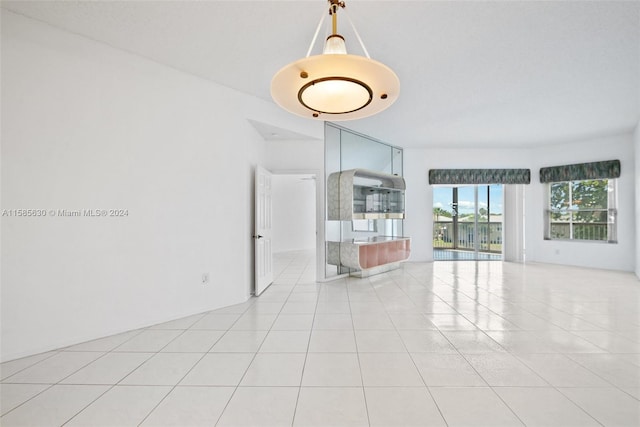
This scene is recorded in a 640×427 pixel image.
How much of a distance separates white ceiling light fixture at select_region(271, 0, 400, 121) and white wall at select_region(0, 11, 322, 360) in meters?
2.21

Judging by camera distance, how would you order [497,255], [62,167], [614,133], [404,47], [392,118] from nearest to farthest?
[62,167] < [404,47] < [392,118] < [614,133] < [497,255]

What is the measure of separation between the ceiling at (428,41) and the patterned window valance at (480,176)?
102 inches

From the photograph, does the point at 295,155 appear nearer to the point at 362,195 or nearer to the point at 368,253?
the point at 362,195

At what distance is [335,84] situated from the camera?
143 cm

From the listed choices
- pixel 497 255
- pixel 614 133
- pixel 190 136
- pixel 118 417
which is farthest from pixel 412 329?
pixel 614 133

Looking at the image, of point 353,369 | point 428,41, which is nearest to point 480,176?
point 428,41

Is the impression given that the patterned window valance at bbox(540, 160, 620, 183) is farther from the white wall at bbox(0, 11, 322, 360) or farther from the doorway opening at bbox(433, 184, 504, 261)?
the white wall at bbox(0, 11, 322, 360)

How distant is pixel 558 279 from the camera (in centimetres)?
502

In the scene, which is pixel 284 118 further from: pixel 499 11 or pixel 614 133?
pixel 614 133

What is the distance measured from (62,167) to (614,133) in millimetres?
9021

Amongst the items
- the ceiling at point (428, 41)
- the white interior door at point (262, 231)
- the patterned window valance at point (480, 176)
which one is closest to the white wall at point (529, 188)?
the patterned window valance at point (480, 176)

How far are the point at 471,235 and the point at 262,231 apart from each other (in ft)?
18.7

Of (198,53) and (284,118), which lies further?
(284,118)

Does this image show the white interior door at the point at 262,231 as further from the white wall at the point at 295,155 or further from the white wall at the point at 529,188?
the white wall at the point at 529,188
